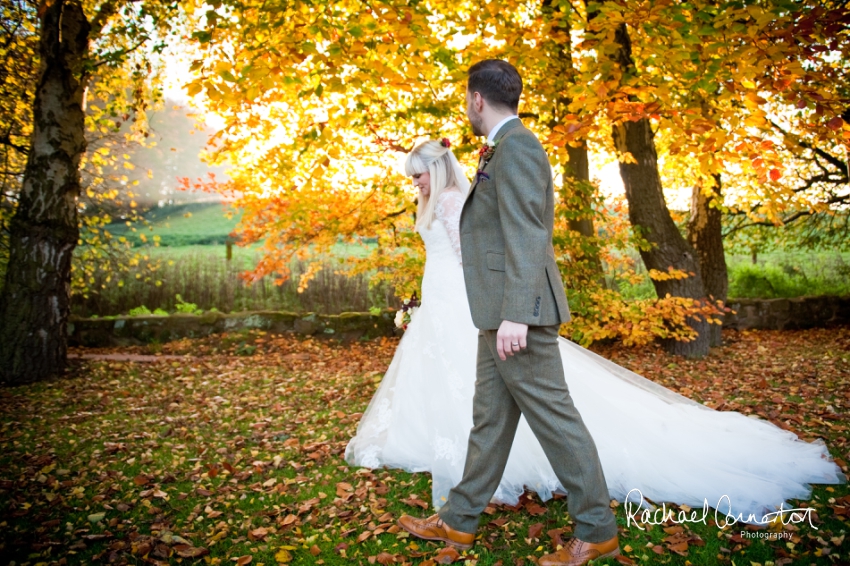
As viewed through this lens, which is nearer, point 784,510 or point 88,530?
point 784,510

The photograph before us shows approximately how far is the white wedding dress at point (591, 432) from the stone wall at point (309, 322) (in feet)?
17.8

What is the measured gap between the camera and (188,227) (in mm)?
22031

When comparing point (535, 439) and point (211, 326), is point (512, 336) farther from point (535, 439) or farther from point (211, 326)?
point (211, 326)

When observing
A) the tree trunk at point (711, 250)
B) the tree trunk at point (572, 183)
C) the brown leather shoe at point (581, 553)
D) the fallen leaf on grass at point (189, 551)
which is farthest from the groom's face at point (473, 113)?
the tree trunk at point (711, 250)

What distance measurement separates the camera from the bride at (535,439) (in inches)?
118

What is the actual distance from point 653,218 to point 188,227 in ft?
63.1

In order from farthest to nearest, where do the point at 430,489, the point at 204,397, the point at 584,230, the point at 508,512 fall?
the point at 584,230
the point at 204,397
the point at 430,489
the point at 508,512

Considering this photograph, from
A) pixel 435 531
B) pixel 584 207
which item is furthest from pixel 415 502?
pixel 584 207

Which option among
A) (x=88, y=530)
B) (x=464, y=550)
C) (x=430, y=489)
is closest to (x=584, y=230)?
(x=430, y=489)

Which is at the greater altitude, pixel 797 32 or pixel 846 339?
pixel 797 32

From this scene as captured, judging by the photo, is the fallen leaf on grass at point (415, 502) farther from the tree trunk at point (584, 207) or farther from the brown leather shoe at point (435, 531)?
the tree trunk at point (584, 207)

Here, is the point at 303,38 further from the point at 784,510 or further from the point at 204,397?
the point at 784,510

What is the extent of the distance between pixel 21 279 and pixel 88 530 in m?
4.67

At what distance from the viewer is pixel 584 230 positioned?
8.12 m
